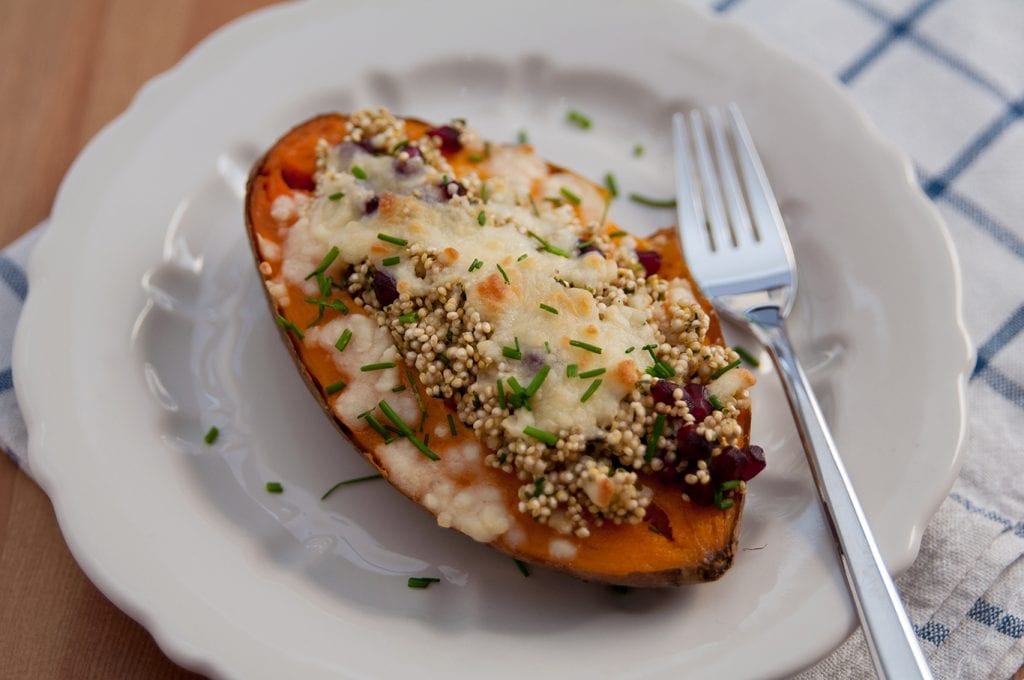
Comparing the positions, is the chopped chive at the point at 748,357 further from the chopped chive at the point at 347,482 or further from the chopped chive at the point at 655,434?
the chopped chive at the point at 347,482

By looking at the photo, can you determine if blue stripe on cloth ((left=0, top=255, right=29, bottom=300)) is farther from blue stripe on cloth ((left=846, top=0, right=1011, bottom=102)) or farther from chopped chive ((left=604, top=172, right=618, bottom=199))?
blue stripe on cloth ((left=846, top=0, right=1011, bottom=102))

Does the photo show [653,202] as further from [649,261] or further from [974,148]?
[974,148]

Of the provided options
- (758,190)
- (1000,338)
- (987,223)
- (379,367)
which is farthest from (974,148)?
(379,367)

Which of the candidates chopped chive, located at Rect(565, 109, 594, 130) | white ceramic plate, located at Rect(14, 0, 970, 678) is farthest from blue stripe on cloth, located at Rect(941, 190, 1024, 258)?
chopped chive, located at Rect(565, 109, 594, 130)

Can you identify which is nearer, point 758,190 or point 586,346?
point 586,346

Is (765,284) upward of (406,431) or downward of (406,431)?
upward

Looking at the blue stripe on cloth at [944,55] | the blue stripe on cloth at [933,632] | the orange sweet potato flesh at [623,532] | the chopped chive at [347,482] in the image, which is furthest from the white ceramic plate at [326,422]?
the blue stripe on cloth at [944,55]
